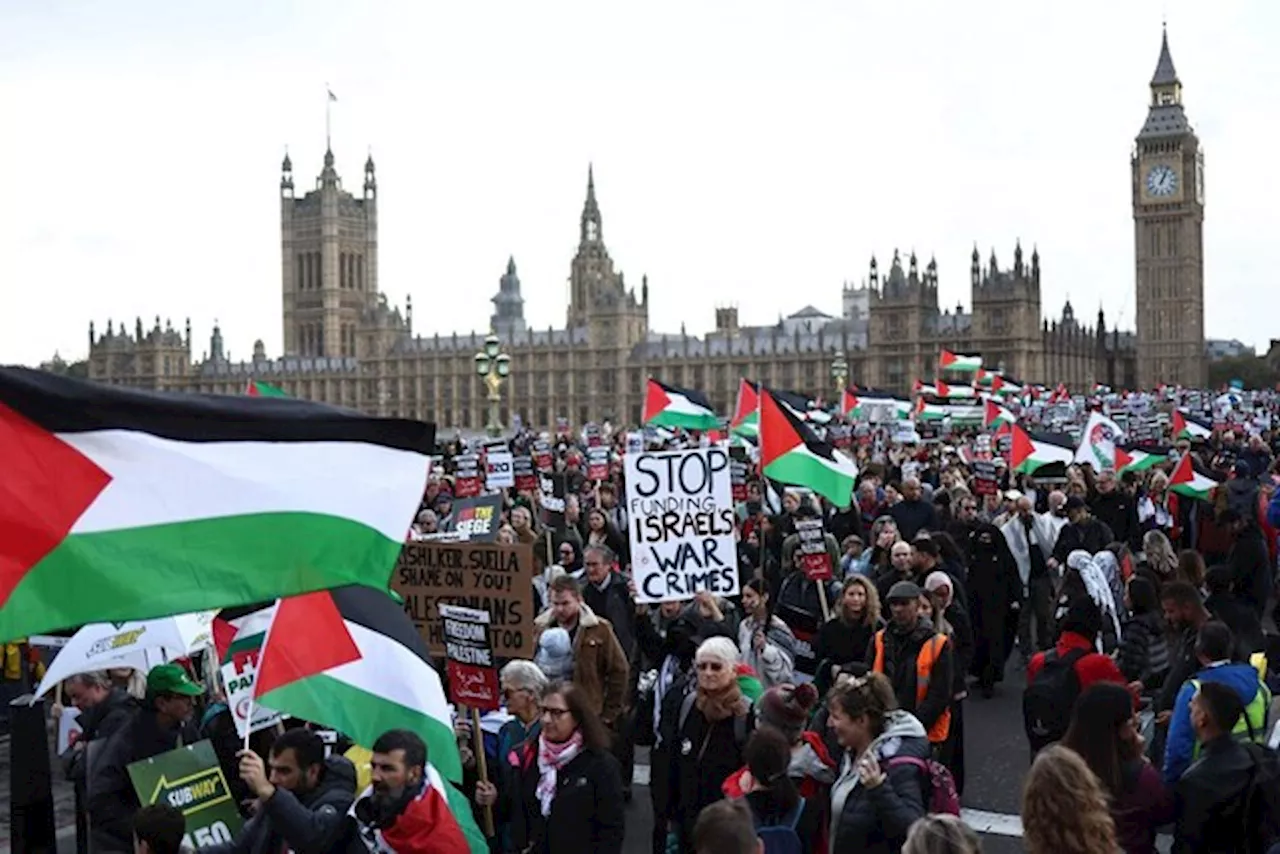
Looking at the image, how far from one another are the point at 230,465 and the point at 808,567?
501 cm

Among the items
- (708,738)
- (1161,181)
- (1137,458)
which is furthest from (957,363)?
(1161,181)

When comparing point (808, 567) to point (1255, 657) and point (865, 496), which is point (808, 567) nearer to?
point (1255, 657)

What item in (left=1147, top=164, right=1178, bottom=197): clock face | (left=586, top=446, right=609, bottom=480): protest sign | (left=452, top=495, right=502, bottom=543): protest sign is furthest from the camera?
(left=1147, top=164, right=1178, bottom=197): clock face

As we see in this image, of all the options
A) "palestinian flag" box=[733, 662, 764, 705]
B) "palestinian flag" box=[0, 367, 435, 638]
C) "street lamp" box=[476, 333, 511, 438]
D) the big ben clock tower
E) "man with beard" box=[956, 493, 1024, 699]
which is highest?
the big ben clock tower

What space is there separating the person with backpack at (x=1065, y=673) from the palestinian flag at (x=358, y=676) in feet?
8.13

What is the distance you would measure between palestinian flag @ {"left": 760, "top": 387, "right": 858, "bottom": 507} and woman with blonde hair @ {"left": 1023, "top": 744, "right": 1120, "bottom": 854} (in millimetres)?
6801

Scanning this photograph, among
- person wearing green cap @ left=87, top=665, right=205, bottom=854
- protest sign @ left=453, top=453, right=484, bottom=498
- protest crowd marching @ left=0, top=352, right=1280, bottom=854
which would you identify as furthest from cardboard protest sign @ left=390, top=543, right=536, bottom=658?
protest sign @ left=453, top=453, right=484, bottom=498

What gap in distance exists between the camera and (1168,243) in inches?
3649

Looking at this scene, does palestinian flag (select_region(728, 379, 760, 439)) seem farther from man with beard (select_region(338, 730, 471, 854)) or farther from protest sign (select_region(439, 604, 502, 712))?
man with beard (select_region(338, 730, 471, 854))

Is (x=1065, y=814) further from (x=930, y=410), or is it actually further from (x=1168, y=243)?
(x=1168, y=243)

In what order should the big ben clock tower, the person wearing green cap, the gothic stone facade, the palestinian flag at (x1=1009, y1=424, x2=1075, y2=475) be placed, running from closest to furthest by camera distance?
→ 1. the person wearing green cap
2. the palestinian flag at (x1=1009, y1=424, x2=1075, y2=475)
3. the gothic stone facade
4. the big ben clock tower

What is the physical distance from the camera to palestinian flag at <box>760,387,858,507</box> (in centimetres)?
1052

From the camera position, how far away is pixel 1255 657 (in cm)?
619

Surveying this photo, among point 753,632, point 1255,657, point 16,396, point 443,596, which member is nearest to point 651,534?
point 753,632
